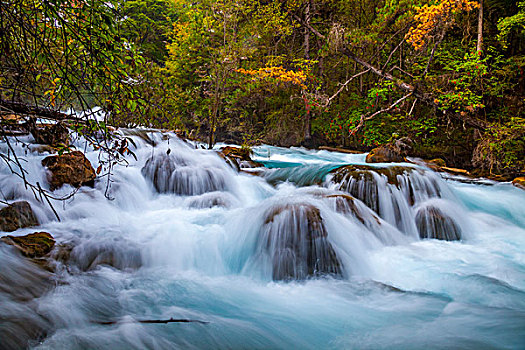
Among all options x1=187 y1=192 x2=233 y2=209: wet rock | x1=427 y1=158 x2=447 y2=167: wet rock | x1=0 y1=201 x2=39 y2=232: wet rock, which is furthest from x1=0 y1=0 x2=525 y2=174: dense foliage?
x1=0 y1=201 x2=39 y2=232: wet rock

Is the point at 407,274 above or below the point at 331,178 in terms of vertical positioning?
below

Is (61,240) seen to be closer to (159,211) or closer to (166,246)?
(166,246)

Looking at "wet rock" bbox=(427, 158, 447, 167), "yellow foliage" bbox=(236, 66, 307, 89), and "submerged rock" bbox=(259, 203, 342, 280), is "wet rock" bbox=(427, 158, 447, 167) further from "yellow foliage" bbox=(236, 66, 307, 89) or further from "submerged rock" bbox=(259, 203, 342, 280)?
"submerged rock" bbox=(259, 203, 342, 280)

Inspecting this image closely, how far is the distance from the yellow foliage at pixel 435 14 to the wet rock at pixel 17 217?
33.8 feet

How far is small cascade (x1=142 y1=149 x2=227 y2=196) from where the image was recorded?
6.42 metres

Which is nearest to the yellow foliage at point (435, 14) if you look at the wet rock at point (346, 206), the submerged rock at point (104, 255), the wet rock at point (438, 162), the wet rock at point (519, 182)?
the wet rock at point (438, 162)

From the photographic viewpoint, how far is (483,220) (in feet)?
19.2

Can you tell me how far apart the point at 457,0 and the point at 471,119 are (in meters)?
3.45

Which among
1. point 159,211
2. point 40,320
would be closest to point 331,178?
point 159,211

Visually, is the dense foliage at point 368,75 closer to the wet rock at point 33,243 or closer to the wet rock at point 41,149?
the wet rock at point 41,149

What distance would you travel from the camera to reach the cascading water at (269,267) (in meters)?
2.26

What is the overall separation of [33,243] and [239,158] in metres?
6.74

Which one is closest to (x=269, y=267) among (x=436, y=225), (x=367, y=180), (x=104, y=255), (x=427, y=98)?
(x=104, y=255)

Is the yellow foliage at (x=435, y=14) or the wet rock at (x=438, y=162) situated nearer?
the yellow foliage at (x=435, y=14)
